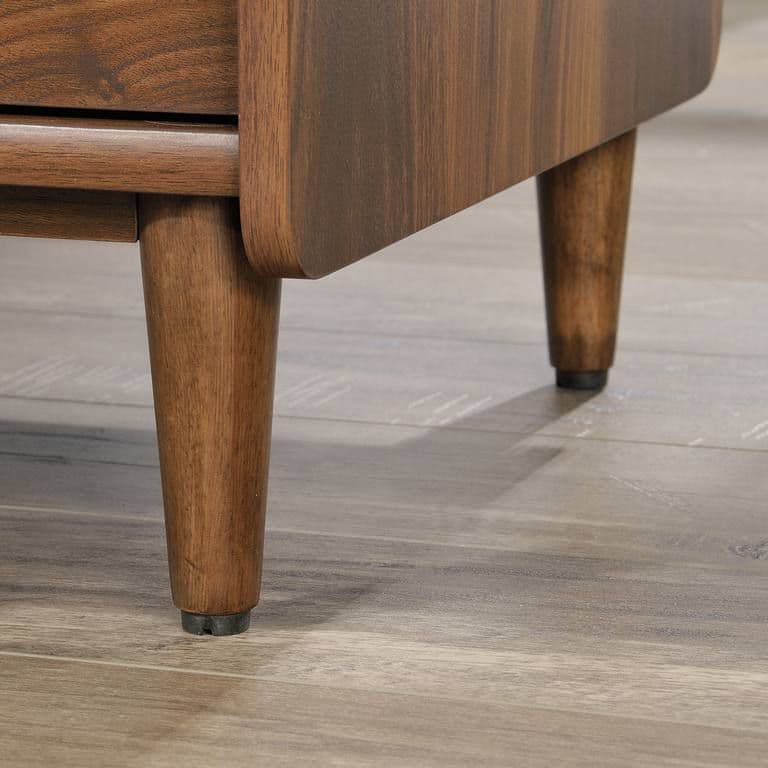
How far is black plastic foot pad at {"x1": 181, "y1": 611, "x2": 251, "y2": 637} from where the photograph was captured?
742 mm

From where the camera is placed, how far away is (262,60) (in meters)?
0.61

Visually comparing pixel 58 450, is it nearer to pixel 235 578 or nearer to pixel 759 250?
pixel 235 578

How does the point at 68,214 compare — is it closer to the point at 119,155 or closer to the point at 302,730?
the point at 119,155

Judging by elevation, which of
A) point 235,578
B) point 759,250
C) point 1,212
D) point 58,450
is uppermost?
point 1,212

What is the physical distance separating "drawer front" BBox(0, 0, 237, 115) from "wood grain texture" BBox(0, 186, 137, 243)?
42mm

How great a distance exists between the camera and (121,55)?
648 millimetres

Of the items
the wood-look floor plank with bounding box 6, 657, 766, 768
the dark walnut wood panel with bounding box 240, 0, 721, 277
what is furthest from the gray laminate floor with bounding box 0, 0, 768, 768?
the dark walnut wood panel with bounding box 240, 0, 721, 277

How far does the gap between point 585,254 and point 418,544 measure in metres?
0.40

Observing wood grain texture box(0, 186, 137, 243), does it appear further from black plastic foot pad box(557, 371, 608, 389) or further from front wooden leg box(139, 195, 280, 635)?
black plastic foot pad box(557, 371, 608, 389)

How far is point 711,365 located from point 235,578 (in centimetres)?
69

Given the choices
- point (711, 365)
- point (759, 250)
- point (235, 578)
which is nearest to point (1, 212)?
point (235, 578)

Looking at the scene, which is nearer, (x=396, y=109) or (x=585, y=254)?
(x=396, y=109)

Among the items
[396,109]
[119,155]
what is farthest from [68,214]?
[396,109]

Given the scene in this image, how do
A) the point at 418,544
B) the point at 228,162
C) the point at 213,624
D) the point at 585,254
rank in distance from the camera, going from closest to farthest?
1. the point at 228,162
2. the point at 213,624
3. the point at 418,544
4. the point at 585,254
